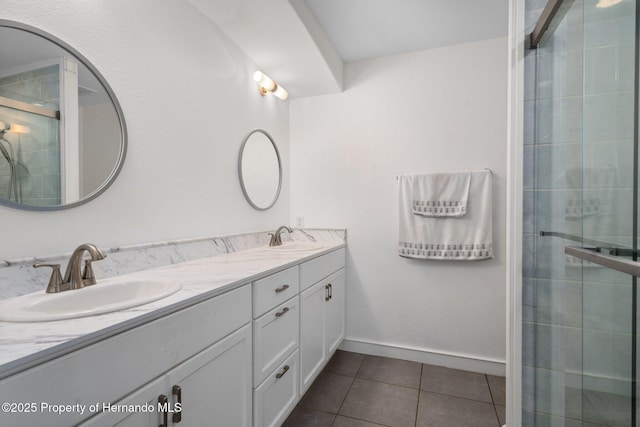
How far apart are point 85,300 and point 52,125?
62cm

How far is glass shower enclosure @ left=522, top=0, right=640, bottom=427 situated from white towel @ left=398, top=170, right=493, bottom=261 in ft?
2.31

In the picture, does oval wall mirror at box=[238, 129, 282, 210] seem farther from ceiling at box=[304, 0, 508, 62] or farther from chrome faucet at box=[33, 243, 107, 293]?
chrome faucet at box=[33, 243, 107, 293]

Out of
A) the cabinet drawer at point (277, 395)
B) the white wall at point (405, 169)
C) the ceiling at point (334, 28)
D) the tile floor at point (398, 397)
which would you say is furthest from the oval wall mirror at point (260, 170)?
the tile floor at point (398, 397)

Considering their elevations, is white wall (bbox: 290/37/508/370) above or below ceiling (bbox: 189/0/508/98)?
below

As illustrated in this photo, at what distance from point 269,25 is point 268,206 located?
1.19 m

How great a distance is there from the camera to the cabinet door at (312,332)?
5.49ft

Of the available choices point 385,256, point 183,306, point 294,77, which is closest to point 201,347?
point 183,306

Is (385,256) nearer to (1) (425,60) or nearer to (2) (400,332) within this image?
(2) (400,332)

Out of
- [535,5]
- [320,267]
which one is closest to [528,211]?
[535,5]

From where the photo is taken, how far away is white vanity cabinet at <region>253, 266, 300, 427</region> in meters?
1.25

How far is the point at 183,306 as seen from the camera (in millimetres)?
895

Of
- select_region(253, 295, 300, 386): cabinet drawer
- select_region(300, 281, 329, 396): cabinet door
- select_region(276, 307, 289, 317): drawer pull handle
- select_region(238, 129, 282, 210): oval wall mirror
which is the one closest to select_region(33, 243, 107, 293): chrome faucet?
select_region(253, 295, 300, 386): cabinet drawer

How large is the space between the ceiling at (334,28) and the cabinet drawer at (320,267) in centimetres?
134

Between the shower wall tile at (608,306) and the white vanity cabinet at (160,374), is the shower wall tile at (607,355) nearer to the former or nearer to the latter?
the shower wall tile at (608,306)
